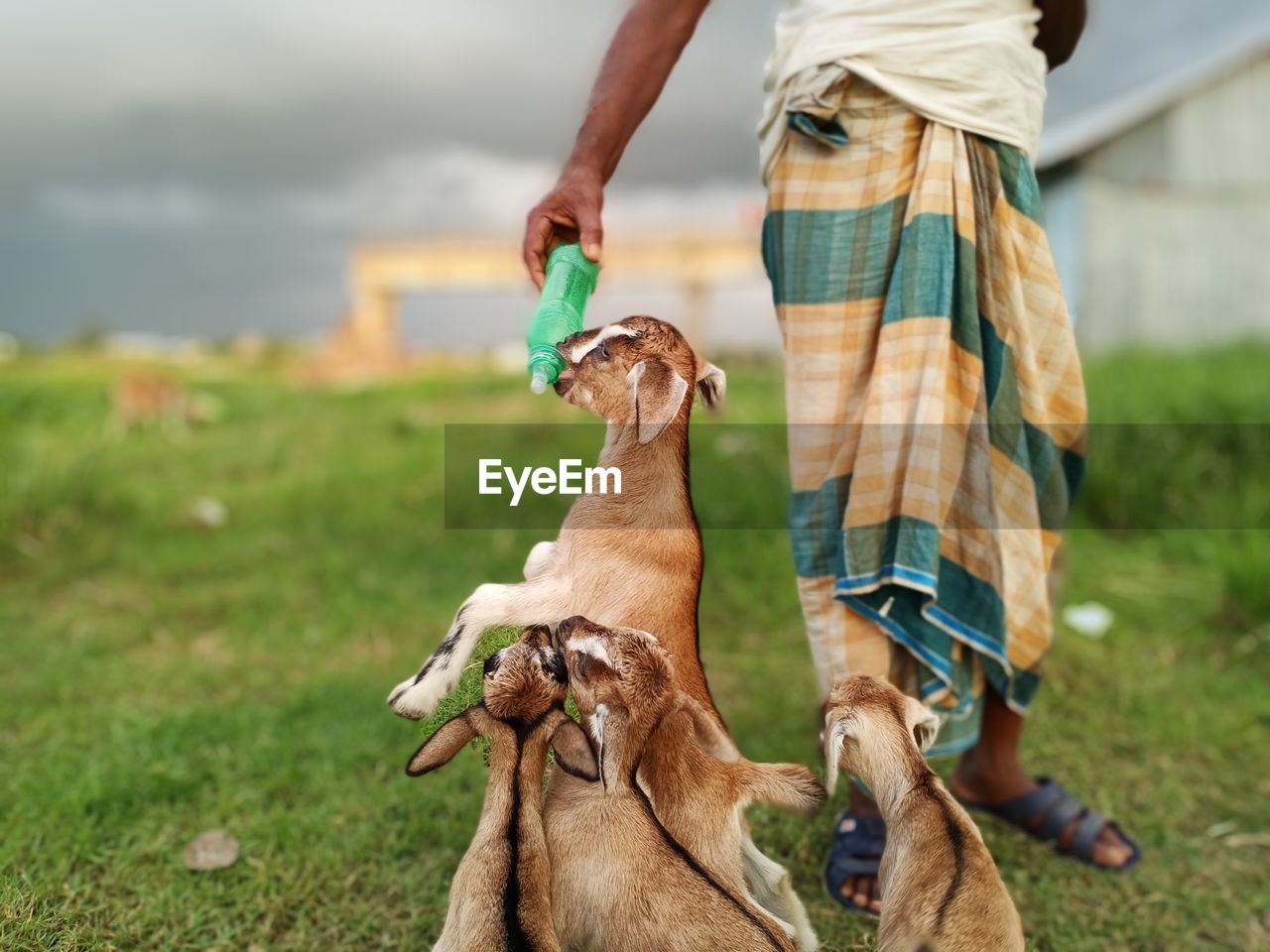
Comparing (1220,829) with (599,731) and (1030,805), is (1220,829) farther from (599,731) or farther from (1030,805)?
(599,731)

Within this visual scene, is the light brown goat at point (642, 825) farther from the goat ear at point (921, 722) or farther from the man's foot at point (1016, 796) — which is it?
the man's foot at point (1016, 796)

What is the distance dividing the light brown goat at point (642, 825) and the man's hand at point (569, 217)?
30.5 inches

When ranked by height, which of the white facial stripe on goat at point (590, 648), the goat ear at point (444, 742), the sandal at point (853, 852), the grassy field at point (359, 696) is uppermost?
the white facial stripe on goat at point (590, 648)

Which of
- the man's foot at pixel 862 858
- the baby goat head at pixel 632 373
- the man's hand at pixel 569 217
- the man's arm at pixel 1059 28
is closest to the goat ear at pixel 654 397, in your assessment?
the baby goat head at pixel 632 373

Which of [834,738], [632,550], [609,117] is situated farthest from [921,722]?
[609,117]

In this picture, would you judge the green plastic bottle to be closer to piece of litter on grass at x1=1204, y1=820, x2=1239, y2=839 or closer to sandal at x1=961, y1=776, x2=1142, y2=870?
sandal at x1=961, y1=776, x2=1142, y2=870

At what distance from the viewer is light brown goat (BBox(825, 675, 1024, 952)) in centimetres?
177

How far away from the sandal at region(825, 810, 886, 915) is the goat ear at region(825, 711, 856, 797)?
695mm

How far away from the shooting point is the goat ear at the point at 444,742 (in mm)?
1817

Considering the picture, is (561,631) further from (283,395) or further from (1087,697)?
(283,395)

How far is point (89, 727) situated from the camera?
3.62 m

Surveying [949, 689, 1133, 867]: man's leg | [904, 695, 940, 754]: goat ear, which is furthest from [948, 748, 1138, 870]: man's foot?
[904, 695, 940, 754]: goat ear

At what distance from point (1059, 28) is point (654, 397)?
5.25 ft

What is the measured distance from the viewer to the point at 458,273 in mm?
15406
